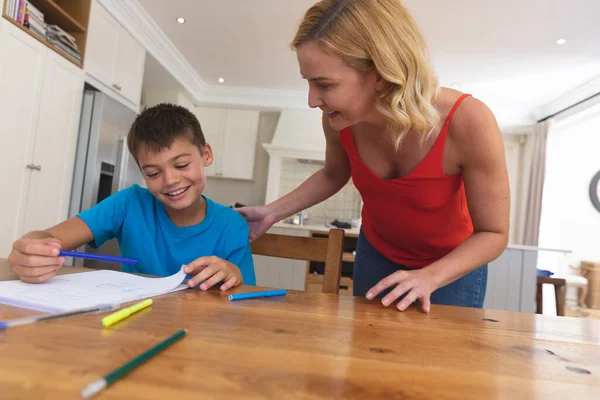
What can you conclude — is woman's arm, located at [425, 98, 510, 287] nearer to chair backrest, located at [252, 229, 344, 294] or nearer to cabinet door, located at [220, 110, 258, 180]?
chair backrest, located at [252, 229, 344, 294]

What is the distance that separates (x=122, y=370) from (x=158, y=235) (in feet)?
2.80

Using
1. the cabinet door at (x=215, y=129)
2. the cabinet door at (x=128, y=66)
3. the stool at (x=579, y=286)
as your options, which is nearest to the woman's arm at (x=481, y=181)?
the cabinet door at (x=128, y=66)

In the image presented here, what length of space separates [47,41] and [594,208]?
5904mm

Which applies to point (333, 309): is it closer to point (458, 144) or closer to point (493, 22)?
point (458, 144)

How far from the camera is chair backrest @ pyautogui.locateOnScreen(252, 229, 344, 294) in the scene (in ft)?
3.44

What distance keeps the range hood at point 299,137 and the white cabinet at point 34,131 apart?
2766mm

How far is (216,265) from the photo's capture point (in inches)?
32.8

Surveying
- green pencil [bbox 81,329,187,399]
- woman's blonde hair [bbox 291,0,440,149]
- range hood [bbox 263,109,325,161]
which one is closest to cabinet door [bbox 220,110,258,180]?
range hood [bbox 263,109,325,161]

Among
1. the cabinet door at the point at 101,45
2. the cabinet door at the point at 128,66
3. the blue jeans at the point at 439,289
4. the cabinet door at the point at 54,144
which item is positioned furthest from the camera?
the cabinet door at the point at 128,66

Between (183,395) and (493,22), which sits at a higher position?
(493,22)

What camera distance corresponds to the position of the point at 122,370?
33 centimetres

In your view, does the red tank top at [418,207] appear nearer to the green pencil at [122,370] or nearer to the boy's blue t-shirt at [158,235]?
the boy's blue t-shirt at [158,235]

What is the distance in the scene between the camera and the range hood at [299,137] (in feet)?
17.9

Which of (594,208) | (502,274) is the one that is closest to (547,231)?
(594,208)
